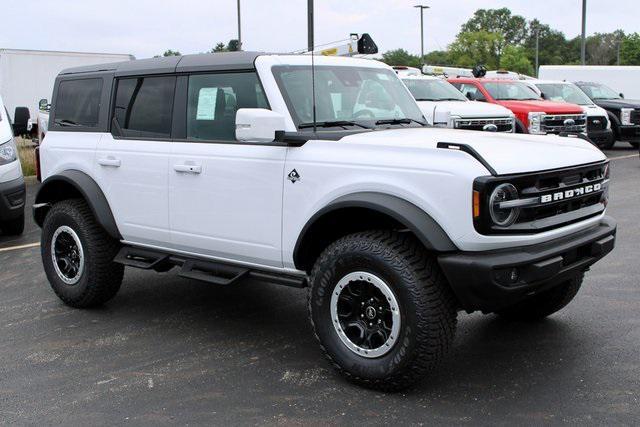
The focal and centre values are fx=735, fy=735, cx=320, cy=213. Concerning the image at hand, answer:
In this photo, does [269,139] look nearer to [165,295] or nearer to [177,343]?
[177,343]

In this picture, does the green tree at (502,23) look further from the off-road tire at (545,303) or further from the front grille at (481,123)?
the off-road tire at (545,303)

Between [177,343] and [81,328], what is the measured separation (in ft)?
2.90

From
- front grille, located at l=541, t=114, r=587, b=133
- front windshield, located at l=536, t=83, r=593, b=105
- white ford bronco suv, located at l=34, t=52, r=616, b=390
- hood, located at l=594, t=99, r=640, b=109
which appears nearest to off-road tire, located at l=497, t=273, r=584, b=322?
white ford bronco suv, located at l=34, t=52, r=616, b=390

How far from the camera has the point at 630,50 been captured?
95875 millimetres

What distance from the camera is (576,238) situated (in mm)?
4180

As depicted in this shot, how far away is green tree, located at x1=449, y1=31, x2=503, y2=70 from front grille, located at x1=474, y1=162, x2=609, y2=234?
3774 inches

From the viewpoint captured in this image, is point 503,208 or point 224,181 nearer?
point 503,208

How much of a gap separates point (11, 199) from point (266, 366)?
206 inches

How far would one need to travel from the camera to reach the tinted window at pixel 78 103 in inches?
228

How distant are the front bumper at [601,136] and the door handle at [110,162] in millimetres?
14091

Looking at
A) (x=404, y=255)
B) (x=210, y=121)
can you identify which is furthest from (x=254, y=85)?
(x=404, y=255)

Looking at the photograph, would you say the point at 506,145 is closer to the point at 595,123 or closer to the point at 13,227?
the point at 13,227

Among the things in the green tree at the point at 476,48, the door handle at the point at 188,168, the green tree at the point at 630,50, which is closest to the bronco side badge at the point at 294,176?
the door handle at the point at 188,168

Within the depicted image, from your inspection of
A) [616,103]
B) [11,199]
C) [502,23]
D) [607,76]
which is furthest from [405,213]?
[502,23]
